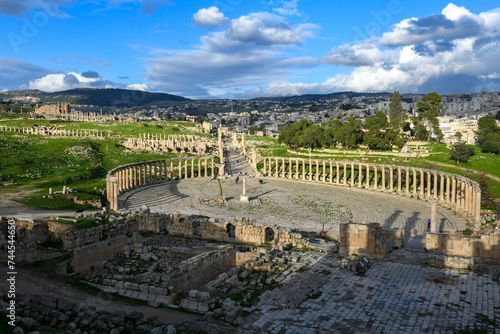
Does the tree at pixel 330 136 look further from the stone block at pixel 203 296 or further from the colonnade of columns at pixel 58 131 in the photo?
the stone block at pixel 203 296

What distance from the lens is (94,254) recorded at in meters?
22.5

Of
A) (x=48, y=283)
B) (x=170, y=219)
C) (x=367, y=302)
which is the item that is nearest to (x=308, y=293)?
(x=367, y=302)

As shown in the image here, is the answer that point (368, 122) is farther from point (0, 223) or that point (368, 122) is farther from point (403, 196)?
point (0, 223)

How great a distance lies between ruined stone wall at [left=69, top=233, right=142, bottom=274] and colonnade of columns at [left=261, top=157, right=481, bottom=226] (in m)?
29.3

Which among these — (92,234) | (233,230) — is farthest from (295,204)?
(92,234)

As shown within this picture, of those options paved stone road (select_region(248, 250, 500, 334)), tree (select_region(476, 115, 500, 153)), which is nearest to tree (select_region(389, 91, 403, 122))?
tree (select_region(476, 115, 500, 153))

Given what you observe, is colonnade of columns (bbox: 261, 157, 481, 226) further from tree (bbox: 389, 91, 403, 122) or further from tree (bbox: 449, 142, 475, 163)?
tree (bbox: 389, 91, 403, 122)

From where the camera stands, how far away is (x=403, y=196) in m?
51.3

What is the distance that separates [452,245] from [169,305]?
16634 millimetres

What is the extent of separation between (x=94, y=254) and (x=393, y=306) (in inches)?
613

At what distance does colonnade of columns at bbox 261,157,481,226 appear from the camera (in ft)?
133

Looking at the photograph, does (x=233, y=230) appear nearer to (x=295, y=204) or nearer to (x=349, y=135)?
(x=295, y=204)

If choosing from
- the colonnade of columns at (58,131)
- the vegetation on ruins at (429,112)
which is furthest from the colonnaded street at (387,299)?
the colonnade of columns at (58,131)

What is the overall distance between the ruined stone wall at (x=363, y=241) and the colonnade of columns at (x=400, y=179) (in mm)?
16591
